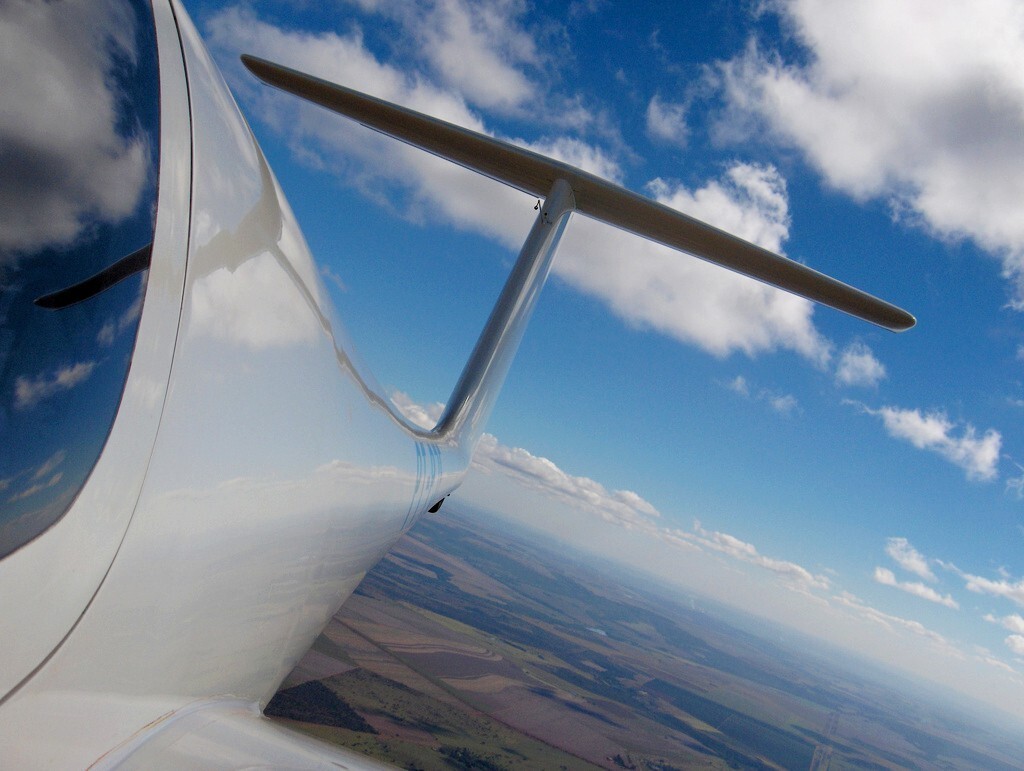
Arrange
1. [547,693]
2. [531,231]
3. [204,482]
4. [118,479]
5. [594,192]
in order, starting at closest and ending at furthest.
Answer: [118,479]
[204,482]
[594,192]
[531,231]
[547,693]

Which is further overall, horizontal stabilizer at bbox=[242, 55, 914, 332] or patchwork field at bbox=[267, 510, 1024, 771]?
patchwork field at bbox=[267, 510, 1024, 771]

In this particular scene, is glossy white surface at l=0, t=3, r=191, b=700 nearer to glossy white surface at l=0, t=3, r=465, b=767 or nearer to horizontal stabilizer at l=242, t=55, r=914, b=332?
glossy white surface at l=0, t=3, r=465, b=767

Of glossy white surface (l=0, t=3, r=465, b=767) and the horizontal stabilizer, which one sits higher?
the horizontal stabilizer

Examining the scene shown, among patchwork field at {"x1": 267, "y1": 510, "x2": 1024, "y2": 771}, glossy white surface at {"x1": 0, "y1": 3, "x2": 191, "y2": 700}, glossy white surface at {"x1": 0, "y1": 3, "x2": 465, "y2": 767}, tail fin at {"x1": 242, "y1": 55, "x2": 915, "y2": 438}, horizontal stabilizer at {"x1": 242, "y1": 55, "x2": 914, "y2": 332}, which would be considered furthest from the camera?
patchwork field at {"x1": 267, "y1": 510, "x2": 1024, "y2": 771}

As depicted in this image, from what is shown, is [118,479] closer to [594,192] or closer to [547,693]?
[594,192]

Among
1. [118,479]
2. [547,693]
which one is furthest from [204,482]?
[547,693]

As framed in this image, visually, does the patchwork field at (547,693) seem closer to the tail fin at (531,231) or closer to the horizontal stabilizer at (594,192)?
the tail fin at (531,231)

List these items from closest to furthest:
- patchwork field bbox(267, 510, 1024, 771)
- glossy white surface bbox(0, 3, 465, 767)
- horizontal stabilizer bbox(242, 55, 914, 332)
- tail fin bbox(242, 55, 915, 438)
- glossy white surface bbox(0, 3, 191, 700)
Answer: glossy white surface bbox(0, 3, 191, 700) → glossy white surface bbox(0, 3, 465, 767) → horizontal stabilizer bbox(242, 55, 914, 332) → tail fin bbox(242, 55, 915, 438) → patchwork field bbox(267, 510, 1024, 771)

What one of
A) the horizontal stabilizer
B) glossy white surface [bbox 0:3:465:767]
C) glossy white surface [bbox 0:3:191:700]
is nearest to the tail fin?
the horizontal stabilizer
